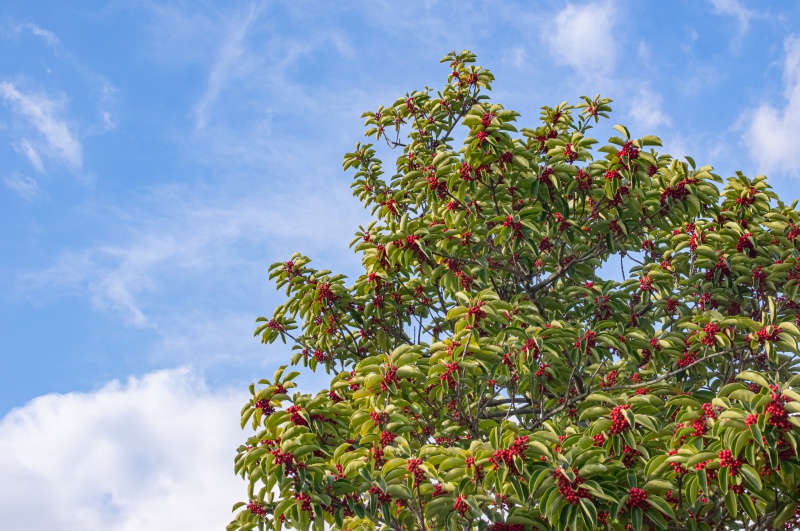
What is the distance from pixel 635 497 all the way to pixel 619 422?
710 mm

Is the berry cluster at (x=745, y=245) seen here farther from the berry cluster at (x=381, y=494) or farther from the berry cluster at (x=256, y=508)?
the berry cluster at (x=256, y=508)

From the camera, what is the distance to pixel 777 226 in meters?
9.42

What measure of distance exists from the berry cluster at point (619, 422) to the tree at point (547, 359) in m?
0.02

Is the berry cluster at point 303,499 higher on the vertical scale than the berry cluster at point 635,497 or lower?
higher

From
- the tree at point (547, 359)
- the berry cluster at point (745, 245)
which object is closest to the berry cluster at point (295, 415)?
the tree at point (547, 359)

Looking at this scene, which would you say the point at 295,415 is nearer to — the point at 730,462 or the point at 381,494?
the point at 381,494

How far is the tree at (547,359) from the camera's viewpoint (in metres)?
6.39

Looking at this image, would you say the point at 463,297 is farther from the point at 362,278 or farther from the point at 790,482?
the point at 790,482

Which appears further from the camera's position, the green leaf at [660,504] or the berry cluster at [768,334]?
the berry cluster at [768,334]

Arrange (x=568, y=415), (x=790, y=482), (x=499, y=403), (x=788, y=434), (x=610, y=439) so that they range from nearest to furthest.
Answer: (x=788, y=434) → (x=790, y=482) → (x=610, y=439) → (x=568, y=415) → (x=499, y=403)

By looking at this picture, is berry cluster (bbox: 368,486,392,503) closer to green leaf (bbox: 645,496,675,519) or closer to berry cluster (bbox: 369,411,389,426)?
berry cluster (bbox: 369,411,389,426)

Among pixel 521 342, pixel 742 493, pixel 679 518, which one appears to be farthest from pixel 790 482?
pixel 521 342

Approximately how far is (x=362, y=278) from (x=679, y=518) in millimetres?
4967

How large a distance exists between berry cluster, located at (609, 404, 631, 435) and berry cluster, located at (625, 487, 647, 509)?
60cm
